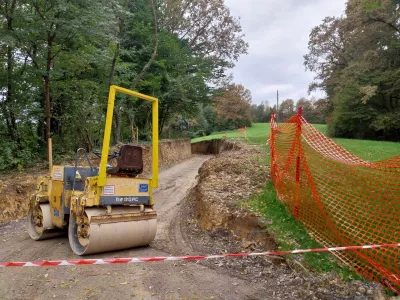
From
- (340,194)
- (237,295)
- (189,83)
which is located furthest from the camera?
(189,83)

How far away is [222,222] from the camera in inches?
289

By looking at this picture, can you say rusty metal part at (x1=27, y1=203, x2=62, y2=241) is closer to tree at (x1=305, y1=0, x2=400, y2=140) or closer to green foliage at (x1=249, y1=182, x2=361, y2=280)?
green foliage at (x1=249, y1=182, x2=361, y2=280)

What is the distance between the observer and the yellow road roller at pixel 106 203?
5.78 meters

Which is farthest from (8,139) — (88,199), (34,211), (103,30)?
(88,199)

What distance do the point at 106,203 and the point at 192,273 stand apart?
6.67ft

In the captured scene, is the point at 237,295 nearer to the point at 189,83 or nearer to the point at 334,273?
the point at 334,273

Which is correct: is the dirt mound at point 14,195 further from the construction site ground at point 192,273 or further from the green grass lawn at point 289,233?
the green grass lawn at point 289,233

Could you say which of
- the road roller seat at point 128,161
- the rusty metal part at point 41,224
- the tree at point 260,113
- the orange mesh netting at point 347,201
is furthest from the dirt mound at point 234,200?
the tree at point 260,113

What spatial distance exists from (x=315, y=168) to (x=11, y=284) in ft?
19.6

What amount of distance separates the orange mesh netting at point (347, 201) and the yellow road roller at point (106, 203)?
2.92 metres

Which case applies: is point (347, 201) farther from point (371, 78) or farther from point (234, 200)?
point (371, 78)

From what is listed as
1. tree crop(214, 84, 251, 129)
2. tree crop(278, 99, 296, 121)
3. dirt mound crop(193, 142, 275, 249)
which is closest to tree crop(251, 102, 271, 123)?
tree crop(278, 99, 296, 121)

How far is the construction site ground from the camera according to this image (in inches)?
176

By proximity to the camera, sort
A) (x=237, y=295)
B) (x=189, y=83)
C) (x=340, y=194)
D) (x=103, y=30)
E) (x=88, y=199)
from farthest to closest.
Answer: (x=189, y=83) < (x=103, y=30) < (x=340, y=194) < (x=88, y=199) < (x=237, y=295)
